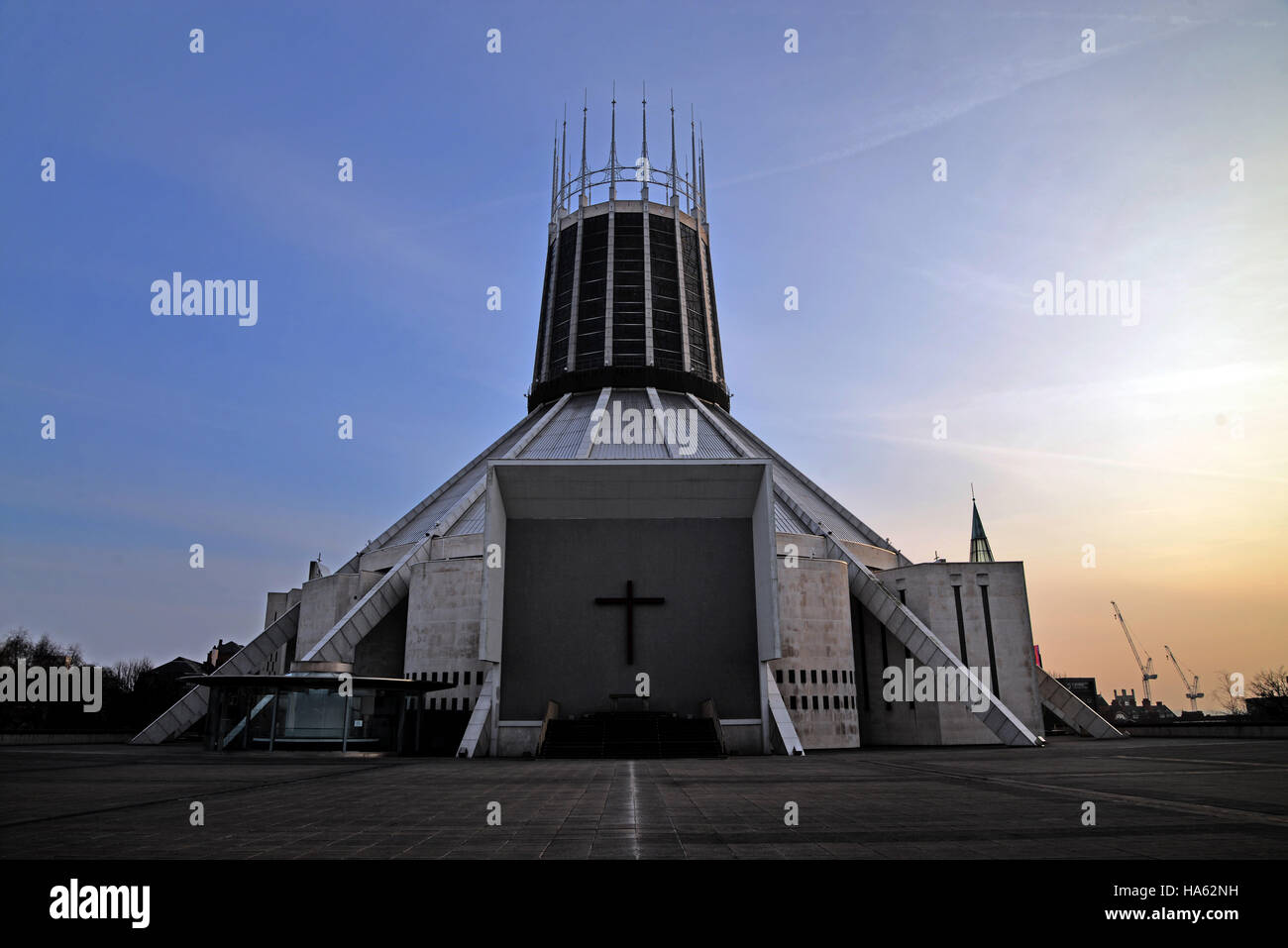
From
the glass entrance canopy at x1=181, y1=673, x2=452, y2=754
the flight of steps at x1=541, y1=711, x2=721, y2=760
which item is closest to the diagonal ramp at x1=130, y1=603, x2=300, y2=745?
the glass entrance canopy at x1=181, y1=673, x2=452, y2=754

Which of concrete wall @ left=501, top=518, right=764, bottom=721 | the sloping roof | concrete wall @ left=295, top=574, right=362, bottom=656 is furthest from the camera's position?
the sloping roof

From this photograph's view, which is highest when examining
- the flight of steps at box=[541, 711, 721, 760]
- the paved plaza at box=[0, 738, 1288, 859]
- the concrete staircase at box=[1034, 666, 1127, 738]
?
the paved plaza at box=[0, 738, 1288, 859]

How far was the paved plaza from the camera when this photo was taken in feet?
20.0

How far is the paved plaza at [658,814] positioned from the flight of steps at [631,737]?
847cm

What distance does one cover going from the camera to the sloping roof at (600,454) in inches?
1532

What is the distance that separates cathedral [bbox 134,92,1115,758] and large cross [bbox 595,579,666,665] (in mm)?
65

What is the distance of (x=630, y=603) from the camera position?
2661 cm

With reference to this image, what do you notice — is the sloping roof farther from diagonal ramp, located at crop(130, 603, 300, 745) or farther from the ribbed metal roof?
diagonal ramp, located at crop(130, 603, 300, 745)

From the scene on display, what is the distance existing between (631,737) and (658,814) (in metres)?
16.2

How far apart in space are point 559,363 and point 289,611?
851 inches

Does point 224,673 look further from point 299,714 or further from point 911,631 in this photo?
point 911,631

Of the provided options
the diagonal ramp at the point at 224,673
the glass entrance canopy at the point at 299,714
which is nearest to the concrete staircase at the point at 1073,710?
the glass entrance canopy at the point at 299,714

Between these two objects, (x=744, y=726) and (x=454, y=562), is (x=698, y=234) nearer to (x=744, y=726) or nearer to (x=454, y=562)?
(x=454, y=562)

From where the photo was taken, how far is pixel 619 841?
6.64 m
